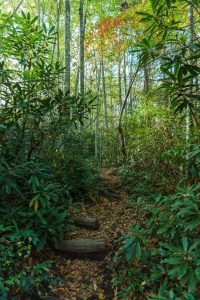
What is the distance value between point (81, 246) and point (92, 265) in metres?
0.28

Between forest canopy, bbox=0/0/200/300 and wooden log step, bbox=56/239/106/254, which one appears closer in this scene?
forest canopy, bbox=0/0/200/300

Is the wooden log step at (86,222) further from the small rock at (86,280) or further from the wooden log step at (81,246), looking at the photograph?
the small rock at (86,280)

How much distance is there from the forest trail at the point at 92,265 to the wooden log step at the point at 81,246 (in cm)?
7

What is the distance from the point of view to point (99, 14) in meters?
9.28

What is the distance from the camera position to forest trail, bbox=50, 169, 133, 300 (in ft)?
8.12

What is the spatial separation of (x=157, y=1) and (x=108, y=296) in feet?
10.3

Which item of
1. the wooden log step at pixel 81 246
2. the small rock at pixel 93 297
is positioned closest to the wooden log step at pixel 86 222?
the wooden log step at pixel 81 246

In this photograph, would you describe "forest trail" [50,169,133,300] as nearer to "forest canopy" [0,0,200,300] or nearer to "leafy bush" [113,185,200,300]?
"forest canopy" [0,0,200,300]

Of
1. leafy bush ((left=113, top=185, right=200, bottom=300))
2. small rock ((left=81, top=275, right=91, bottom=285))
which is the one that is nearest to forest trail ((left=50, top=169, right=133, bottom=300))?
small rock ((left=81, top=275, right=91, bottom=285))

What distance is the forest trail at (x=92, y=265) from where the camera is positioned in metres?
2.47

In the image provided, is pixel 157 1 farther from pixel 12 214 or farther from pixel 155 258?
pixel 12 214

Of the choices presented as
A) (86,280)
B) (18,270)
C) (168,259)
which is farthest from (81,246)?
(168,259)

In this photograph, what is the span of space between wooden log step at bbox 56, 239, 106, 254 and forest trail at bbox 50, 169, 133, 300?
7 centimetres

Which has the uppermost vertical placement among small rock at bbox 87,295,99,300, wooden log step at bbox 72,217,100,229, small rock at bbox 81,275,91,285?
wooden log step at bbox 72,217,100,229
